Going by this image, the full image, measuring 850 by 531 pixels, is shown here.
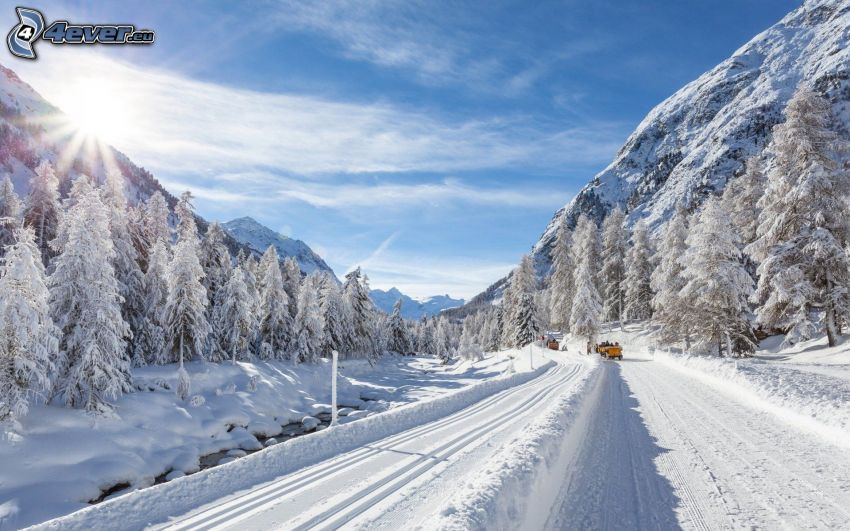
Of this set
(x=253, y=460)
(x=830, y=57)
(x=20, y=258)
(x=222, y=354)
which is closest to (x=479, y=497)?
(x=253, y=460)

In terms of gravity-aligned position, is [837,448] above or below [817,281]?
below

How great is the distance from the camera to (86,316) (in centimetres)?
2070

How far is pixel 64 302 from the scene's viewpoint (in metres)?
20.8

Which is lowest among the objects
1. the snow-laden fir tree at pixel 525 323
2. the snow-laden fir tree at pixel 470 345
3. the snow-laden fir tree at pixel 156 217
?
the snow-laden fir tree at pixel 470 345

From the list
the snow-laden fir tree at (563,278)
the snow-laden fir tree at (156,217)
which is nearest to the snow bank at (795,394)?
the snow-laden fir tree at (156,217)

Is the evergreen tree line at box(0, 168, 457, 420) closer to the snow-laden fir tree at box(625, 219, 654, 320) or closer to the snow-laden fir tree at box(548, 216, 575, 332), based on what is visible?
the snow-laden fir tree at box(548, 216, 575, 332)

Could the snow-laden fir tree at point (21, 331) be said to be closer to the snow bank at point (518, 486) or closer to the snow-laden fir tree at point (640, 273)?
the snow bank at point (518, 486)

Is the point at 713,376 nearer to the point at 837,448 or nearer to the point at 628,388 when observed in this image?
the point at 628,388

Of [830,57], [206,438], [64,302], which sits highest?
[830,57]

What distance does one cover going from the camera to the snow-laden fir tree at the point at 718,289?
97.0 ft

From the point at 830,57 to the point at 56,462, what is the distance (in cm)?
28371

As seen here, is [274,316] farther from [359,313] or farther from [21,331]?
[21,331]

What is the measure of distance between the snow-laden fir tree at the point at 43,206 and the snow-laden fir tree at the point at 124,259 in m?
3.27

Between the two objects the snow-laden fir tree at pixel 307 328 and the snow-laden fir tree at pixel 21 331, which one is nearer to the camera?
the snow-laden fir tree at pixel 21 331
